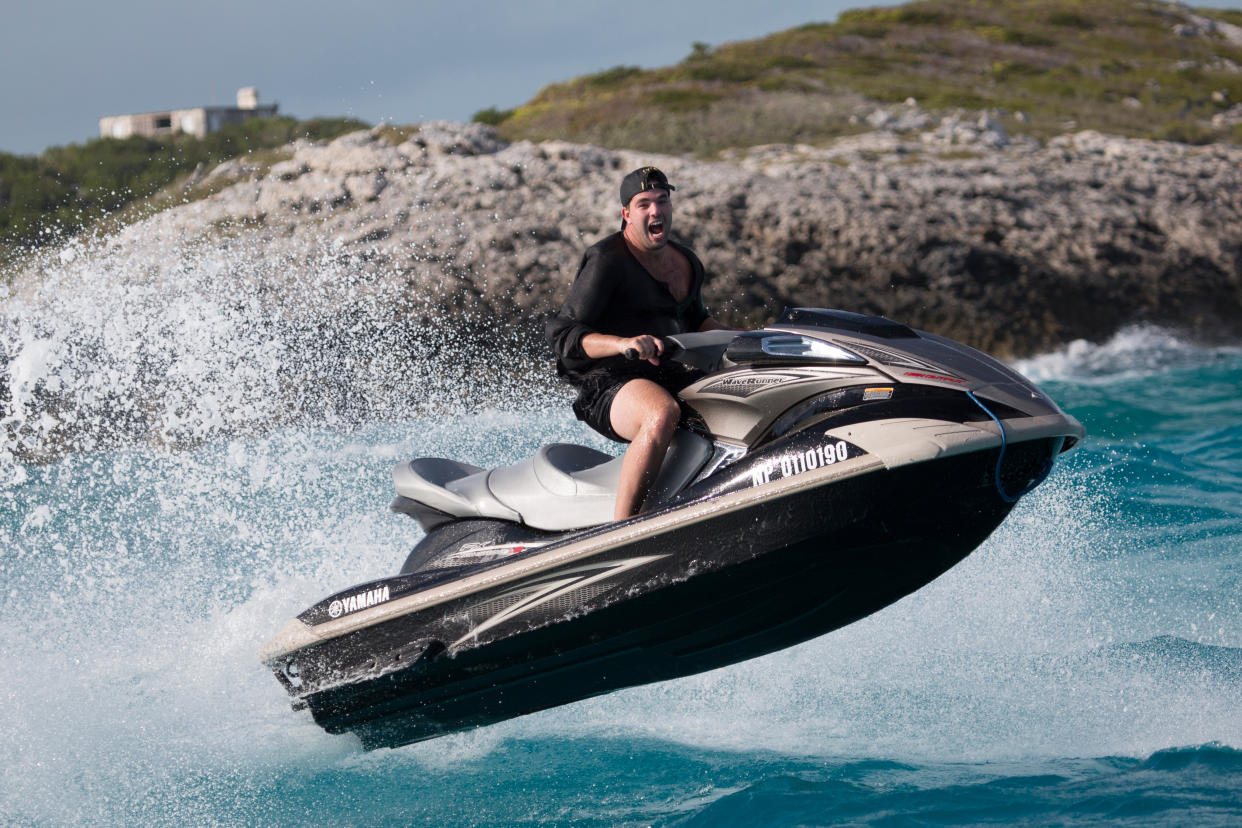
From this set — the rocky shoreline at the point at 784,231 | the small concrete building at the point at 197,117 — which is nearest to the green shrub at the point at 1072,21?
the rocky shoreline at the point at 784,231

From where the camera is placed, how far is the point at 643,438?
332 cm

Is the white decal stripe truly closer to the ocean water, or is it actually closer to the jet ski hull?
the jet ski hull

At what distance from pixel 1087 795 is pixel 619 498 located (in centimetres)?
174

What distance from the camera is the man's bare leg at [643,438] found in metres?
3.32

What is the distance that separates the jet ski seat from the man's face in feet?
2.16

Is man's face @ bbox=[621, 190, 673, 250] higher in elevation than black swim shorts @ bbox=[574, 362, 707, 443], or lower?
higher

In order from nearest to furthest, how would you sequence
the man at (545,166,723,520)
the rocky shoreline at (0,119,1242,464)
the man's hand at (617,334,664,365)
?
the man's hand at (617,334,664,365)
the man at (545,166,723,520)
the rocky shoreline at (0,119,1242,464)

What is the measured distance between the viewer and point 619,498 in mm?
3367

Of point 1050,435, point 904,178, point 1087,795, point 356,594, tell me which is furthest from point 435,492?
point 904,178

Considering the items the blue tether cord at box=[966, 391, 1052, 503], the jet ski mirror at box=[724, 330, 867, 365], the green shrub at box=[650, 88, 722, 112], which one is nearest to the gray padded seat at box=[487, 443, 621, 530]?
the jet ski mirror at box=[724, 330, 867, 365]

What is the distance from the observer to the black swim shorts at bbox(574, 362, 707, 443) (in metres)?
3.50

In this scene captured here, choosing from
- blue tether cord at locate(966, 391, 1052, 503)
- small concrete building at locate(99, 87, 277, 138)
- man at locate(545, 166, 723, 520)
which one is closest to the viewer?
blue tether cord at locate(966, 391, 1052, 503)

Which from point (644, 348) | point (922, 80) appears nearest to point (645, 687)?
point (644, 348)

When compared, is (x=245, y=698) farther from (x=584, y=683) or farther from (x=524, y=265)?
(x=524, y=265)
